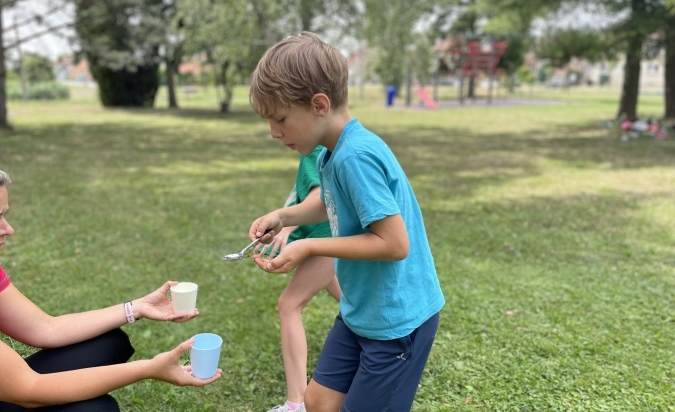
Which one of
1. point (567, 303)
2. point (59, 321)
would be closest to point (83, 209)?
point (59, 321)

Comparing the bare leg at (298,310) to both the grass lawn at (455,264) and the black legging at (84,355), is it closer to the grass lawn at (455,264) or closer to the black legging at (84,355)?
the grass lawn at (455,264)

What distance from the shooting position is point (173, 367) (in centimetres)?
169

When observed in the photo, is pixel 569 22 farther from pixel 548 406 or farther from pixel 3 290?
pixel 3 290

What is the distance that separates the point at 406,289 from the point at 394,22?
24126 mm

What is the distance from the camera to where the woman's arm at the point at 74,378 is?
5.16ft

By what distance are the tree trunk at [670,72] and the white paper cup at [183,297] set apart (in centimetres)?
1325

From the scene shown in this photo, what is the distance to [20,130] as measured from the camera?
47.7 ft

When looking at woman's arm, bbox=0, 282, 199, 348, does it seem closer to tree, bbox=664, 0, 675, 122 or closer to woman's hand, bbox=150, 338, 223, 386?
woman's hand, bbox=150, 338, 223, 386

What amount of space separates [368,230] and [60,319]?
1.17m

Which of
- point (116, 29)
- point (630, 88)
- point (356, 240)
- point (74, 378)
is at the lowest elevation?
point (74, 378)

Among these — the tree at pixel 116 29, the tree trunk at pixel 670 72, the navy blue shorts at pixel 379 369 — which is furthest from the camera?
the tree at pixel 116 29

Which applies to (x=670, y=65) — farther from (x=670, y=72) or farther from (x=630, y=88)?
(x=630, y=88)

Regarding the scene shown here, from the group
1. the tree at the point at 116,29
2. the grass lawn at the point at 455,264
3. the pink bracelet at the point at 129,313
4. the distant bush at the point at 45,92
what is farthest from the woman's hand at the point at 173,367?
the distant bush at the point at 45,92

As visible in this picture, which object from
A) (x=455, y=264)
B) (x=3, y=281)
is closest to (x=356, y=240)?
(x=3, y=281)
